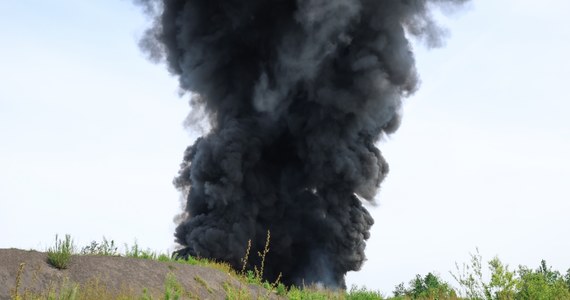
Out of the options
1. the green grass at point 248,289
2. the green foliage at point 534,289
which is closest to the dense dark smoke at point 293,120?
the green grass at point 248,289

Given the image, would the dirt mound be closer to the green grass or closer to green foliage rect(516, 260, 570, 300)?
the green grass

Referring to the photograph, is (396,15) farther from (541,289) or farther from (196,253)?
(541,289)

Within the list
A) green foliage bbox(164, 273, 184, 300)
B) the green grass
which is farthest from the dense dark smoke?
green foliage bbox(164, 273, 184, 300)

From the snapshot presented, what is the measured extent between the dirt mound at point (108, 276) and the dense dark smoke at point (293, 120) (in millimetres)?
19772

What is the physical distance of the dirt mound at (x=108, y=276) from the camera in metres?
14.9

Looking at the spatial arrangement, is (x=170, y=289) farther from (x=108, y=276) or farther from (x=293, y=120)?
(x=293, y=120)

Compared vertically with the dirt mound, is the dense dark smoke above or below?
above

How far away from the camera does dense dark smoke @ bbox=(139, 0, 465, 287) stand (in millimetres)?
41406

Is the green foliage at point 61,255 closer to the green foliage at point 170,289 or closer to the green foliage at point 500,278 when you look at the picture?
the green foliage at point 170,289

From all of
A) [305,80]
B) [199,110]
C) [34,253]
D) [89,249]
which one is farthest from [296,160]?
[34,253]

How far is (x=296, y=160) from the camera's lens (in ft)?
153

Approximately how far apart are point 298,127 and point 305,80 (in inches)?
140

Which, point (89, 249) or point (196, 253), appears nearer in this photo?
point (89, 249)

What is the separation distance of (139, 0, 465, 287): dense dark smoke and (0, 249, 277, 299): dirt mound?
1977 cm
